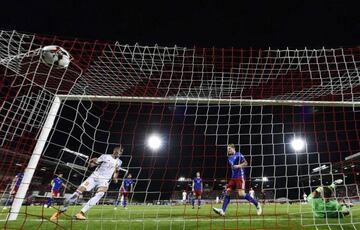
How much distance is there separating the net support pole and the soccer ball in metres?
1.63

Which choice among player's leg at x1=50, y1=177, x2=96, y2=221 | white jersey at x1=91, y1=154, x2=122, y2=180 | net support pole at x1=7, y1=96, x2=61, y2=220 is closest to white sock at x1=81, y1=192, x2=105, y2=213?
player's leg at x1=50, y1=177, x2=96, y2=221

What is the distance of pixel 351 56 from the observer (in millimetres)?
6984

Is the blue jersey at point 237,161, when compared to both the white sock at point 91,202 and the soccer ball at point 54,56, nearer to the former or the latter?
the white sock at point 91,202

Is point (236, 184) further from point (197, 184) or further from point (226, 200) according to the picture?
point (197, 184)

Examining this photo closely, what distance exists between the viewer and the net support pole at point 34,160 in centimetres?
676

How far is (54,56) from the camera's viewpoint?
19.7 ft

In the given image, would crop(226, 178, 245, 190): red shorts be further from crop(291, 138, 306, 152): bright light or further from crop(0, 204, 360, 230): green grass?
crop(291, 138, 306, 152): bright light

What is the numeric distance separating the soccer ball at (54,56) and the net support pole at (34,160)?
5.36 feet

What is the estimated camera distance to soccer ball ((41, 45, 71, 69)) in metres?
5.96

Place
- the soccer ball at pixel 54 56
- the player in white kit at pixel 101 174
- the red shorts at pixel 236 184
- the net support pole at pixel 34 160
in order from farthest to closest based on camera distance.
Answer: the red shorts at pixel 236 184
the player in white kit at pixel 101 174
the net support pole at pixel 34 160
the soccer ball at pixel 54 56

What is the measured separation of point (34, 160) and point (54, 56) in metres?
2.51

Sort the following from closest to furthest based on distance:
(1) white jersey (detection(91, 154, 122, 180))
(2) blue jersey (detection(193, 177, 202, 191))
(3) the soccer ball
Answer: (3) the soccer ball
(1) white jersey (detection(91, 154, 122, 180))
(2) blue jersey (detection(193, 177, 202, 191))

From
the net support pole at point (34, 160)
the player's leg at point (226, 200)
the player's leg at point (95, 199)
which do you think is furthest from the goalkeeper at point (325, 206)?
the net support pole at point (34, 160)

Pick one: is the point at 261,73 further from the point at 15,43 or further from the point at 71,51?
the point at 15,43
